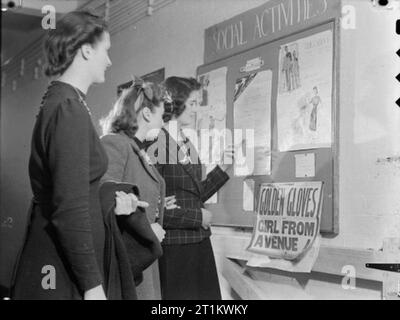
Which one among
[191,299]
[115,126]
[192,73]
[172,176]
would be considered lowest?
[191,299]

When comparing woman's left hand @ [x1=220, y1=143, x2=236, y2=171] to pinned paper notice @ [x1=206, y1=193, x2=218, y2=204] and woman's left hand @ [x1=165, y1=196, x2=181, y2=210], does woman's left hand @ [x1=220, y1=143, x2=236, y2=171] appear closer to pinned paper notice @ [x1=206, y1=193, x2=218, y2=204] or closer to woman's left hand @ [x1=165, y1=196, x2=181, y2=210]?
pinned paper notice @ [x1=206, y1=193, x2=218, y2=204]

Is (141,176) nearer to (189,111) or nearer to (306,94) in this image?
(189,111)

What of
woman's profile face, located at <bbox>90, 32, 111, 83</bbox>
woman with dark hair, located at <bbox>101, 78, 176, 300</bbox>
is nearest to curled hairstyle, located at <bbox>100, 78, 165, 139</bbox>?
woman with dark hair, located at <bbox>101, 78, 176, 300</bbox>

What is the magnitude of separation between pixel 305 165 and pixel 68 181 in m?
0.66

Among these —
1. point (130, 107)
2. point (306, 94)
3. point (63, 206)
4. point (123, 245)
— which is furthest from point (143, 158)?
point (306, 94)

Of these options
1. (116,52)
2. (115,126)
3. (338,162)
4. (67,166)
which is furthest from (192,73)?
(67,166)

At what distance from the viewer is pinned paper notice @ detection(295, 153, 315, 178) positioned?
1.43 metres

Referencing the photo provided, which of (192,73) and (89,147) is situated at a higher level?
(192,73)

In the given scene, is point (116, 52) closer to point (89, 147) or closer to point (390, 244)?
point (89, 147)

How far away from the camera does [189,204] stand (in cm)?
145

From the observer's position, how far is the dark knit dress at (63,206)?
1.04 m

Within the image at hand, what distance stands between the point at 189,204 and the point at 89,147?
0.45 metres

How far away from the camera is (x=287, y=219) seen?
56.5 inches

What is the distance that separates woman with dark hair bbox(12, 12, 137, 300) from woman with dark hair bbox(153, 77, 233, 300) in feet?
0.64
